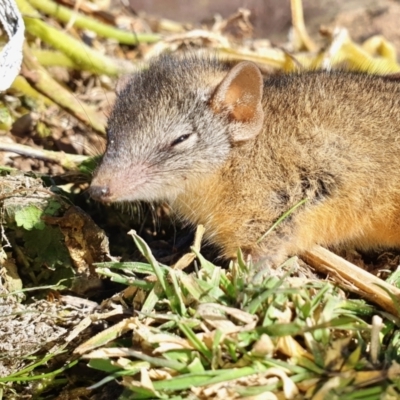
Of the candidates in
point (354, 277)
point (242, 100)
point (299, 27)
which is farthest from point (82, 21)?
point (354, 277)

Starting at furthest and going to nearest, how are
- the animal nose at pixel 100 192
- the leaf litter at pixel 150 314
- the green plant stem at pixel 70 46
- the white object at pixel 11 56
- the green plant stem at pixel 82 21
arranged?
1. the green plant stem at pixel 82 21
2. the green plant stem at pixel 70 46
3. the white object at pixel 11 56
4. the animal nose at pixel 100 192
5. the leaf litter at pixel 150 314

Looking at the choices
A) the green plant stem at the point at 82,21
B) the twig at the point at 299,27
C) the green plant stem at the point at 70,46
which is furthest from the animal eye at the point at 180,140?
the twig at the point at 299,27

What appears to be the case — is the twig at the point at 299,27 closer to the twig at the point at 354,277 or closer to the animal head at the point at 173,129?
the animal head at the point at 173,129

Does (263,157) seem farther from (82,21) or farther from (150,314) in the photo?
(82,21)

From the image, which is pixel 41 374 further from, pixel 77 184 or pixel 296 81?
pixel 296 81

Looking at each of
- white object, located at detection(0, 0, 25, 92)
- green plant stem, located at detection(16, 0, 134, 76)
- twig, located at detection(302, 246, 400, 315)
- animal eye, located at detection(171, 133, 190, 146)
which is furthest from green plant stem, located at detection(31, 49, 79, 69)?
twig, located at detection(302, 246, 400, 315)

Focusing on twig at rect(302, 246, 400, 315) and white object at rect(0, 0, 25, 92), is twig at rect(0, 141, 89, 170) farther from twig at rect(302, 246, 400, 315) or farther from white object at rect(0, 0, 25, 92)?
twig at rect(302, 246, 400, 315)

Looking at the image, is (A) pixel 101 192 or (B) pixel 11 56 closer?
(A) pixel 101 192
